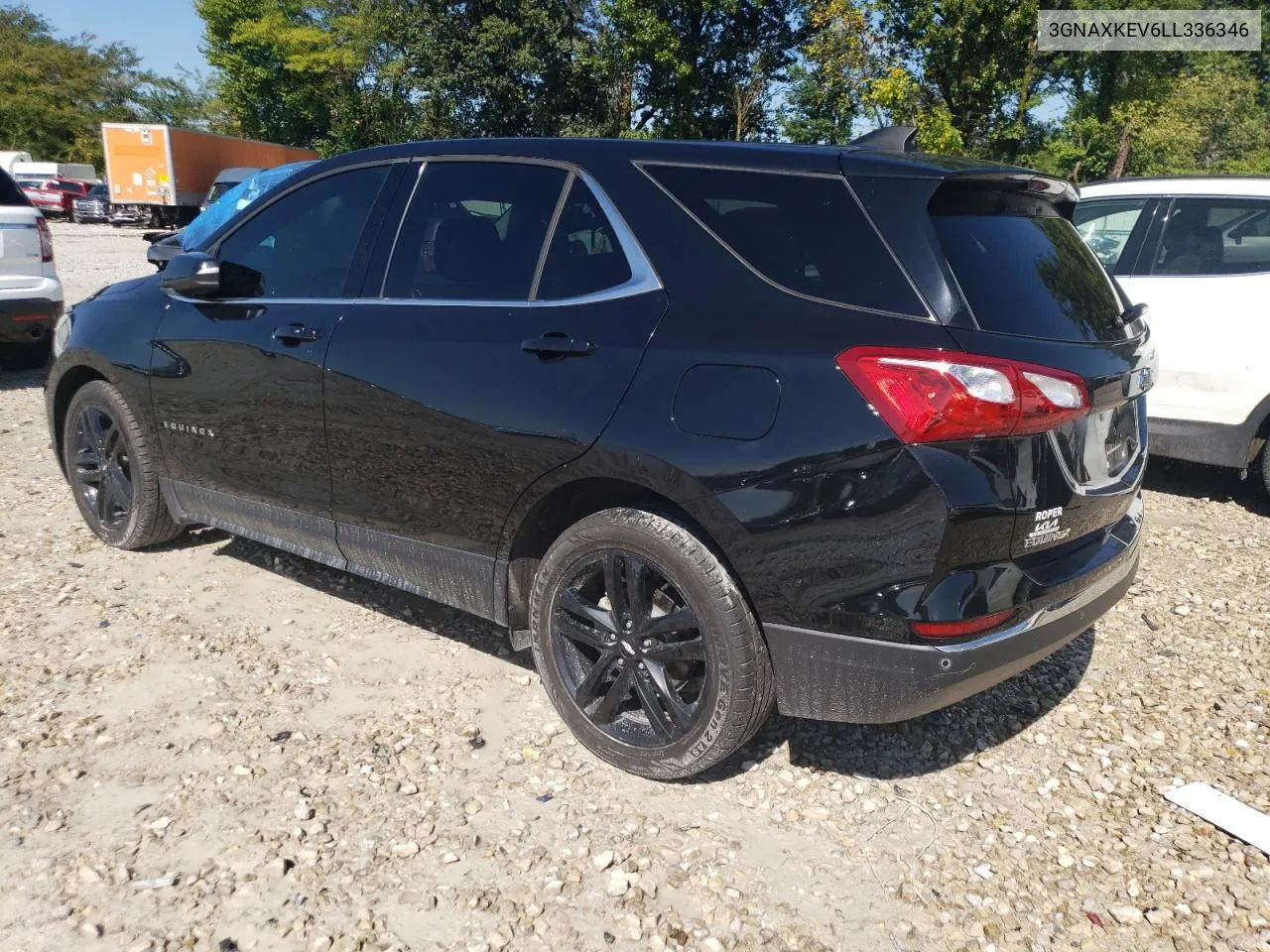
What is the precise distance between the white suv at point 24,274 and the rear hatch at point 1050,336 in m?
7.63

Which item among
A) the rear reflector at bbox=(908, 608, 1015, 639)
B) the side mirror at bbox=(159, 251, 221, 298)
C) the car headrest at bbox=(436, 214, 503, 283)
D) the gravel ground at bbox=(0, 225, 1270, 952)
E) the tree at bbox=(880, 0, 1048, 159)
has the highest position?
the tree at bbox=(880, 0, 1048, 159)

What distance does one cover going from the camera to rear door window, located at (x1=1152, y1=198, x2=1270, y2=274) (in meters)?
5.59

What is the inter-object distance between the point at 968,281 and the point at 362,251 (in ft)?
6.83

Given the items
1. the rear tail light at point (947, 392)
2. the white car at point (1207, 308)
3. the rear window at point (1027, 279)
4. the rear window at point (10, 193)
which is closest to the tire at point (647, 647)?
the rear tail light at point (947, 392)

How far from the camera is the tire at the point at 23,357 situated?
30.9 ft

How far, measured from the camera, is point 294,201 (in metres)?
3.91

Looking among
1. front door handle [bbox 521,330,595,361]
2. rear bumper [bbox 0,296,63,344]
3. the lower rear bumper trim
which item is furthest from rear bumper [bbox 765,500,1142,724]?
rear bumper [bbox 0,296,63,344]

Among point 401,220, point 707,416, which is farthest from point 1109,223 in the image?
point 707,416

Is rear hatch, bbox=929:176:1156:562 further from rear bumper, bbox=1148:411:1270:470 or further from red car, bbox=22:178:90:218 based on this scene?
red car, bbox=22:178:90:218

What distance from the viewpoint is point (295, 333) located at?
3.57 meters

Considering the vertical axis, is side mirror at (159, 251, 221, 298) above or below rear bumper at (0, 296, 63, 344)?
above

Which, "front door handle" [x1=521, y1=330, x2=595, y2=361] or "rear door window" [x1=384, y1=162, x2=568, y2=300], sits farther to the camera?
"rear door window" [x1=384, y1=162, x2=568, y2=300]

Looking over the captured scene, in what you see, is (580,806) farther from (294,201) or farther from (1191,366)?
(1191,366)

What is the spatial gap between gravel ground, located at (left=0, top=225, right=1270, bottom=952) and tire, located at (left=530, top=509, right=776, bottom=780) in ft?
0.52
